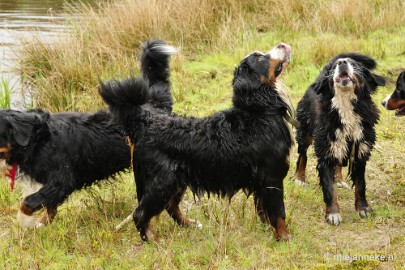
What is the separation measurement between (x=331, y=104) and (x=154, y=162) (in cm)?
175

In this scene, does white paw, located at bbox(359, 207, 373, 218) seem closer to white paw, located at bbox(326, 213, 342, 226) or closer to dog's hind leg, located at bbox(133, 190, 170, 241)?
white paw, located at bbox(326, 213, 342, 226)

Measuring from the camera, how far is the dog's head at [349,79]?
482 cm

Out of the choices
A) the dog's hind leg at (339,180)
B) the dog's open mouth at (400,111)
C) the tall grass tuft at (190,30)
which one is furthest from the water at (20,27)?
the dog's open mouth at (400,111)

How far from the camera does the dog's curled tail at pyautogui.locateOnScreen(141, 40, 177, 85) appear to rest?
5102 mm

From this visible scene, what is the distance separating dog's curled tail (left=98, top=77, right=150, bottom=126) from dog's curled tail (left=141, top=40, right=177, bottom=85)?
0.81 metres

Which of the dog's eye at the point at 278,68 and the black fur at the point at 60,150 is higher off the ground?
the dog's eye at the point at 278,68

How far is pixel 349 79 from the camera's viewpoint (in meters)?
4.81

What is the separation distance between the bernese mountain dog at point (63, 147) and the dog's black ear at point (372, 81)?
1.75 m

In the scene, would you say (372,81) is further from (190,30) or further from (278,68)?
(190,30)

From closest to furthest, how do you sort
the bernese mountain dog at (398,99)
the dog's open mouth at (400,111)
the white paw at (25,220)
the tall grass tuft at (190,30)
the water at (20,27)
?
the white paw at (25,220) < the bernese mountain dog at (398,99) < the dog's open mouth at (400,111) < the tall grass tuft at (190,30) < the water at (20,27)

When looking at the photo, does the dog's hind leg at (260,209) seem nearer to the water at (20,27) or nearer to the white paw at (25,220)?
the white paw at (25,220)

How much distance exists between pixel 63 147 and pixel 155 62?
1143 millimetres

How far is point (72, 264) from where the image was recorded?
3863mm

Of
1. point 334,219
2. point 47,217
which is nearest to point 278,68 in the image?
point 334,219
